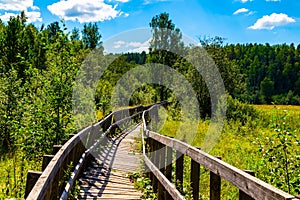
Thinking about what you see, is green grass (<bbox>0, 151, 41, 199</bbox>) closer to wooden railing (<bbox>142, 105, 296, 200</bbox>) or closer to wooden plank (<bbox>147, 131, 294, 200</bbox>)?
wooden railing (<bbox>142, 105, 296, 200</bbox>)

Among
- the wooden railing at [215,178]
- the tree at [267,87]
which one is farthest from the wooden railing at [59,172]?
the tree at [267,87]

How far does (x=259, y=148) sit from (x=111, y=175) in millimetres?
3622

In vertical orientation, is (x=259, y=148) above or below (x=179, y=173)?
above

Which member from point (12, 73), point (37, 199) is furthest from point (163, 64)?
point (37, 199)

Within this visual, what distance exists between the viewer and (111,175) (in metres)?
8.06

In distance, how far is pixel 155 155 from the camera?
721 cm

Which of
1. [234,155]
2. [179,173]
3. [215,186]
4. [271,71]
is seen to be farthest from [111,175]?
[271,71]

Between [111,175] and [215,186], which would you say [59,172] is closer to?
[215,186]

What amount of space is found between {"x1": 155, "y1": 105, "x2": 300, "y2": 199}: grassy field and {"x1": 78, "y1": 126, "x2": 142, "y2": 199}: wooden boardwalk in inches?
55.9

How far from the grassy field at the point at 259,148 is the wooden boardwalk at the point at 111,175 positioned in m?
1.42

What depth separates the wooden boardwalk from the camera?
638 centimetres

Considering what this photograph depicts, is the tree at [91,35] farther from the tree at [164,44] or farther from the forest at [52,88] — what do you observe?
the tree at [164,44]

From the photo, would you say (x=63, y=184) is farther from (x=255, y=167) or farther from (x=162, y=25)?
(x=162, y=25)

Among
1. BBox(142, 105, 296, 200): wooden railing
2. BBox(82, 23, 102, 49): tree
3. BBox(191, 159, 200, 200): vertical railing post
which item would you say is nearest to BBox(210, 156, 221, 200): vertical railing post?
BBox(142, 105, 296, 200): wooden railing
